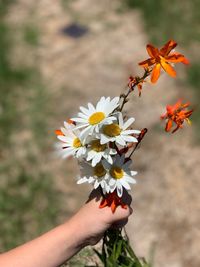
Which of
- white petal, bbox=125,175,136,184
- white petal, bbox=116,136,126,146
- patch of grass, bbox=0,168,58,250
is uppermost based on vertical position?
patch of grass, bbox=0,168,58,250

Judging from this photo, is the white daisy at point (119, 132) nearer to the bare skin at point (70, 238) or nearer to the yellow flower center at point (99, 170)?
the yellow flower center at point (99, 170)

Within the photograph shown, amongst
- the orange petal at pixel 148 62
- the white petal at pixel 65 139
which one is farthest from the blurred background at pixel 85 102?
the orange petal at pixel 148 62

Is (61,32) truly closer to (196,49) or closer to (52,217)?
(196,49)

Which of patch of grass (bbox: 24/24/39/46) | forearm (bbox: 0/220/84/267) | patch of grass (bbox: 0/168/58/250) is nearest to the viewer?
forearm (bbox: 0/220/84/267)

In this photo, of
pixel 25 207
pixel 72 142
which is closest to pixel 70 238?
pixel 72 142

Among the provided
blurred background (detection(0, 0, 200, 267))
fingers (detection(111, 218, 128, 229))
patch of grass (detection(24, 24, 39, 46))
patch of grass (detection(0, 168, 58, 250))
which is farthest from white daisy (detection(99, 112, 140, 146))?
patch of grass (detection(24, 24, 39, 46))

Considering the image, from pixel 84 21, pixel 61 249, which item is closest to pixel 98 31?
pixel 84 21

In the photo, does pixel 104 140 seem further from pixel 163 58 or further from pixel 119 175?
pixel 163 58

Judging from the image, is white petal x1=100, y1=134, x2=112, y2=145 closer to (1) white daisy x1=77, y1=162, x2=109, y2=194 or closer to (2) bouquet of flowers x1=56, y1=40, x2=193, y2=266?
(2) bouquet of flowers x1=56, y1=40, x2=193, y2=266
